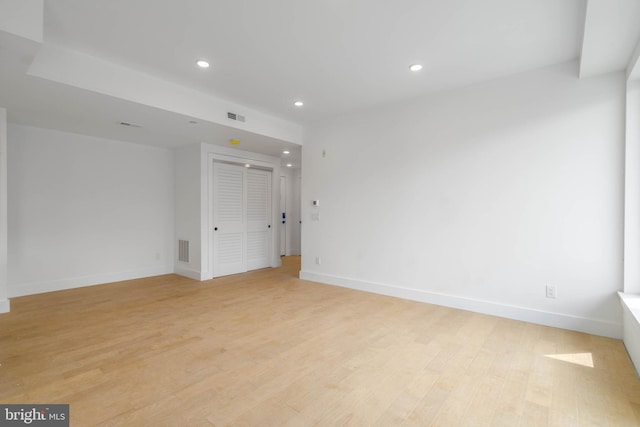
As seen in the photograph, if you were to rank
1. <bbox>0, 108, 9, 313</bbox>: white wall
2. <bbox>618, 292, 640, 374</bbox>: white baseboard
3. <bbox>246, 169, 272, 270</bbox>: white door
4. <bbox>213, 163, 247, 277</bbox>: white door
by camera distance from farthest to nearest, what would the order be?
<bbox>246, 169, 272, 270</bbox>: white door, <bbox>213, 163, 247, 277</bbox>: white door, <bbox>0, 108, 9, 313</bbox>: white wall, <bbox>618, 292, 640, 374</bbox>: white baseboard

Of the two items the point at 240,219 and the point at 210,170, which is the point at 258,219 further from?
the point at 210,170

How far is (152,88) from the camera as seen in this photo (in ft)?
11.4

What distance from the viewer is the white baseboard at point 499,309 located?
2.99 m

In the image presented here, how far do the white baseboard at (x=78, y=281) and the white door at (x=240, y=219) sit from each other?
1.26 metres

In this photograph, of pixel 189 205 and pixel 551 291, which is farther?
pixel 189 205

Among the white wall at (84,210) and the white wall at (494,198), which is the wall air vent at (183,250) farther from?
the white wall at (494,198)

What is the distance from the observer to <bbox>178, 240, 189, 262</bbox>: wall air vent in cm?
568

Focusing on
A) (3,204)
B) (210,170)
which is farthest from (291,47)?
(3,204)

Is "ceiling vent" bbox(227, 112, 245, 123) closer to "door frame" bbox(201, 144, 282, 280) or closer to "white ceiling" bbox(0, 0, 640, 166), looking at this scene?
"white ceiling" bbox(0, 0, 640, 166)

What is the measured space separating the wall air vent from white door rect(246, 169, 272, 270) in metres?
1.14

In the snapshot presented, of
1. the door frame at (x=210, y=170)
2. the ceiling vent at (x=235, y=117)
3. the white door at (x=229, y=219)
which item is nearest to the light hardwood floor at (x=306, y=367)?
the door frame at (x=210, y=170)

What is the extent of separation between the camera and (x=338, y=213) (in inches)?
198

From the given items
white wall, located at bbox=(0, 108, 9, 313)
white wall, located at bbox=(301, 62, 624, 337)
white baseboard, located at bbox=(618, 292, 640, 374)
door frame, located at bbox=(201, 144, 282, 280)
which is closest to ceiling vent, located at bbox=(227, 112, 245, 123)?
A: door frame, located at bbox=(201, 144, 282, 280)

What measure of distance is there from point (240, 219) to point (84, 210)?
2.49 meters
